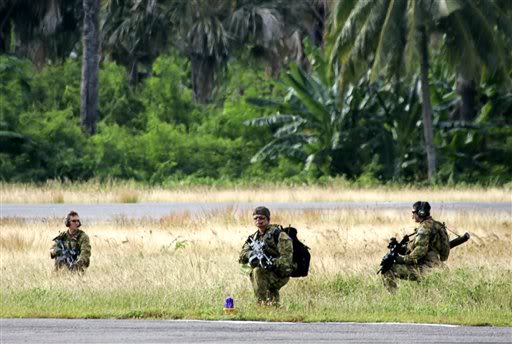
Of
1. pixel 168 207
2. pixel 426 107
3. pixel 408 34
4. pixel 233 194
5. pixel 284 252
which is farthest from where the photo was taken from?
pixel 426 107

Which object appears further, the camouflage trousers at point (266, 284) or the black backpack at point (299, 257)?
the camouflage trousers at point (266, 284)

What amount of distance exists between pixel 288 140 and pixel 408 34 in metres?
8.86

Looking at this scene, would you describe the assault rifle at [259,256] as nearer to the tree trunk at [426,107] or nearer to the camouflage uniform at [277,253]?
the camouflage uniform at [277,253]

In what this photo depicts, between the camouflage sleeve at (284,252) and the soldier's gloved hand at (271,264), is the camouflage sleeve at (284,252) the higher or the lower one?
the higher one

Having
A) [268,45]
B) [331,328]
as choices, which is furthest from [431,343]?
[268,45]

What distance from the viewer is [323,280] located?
16953 mm

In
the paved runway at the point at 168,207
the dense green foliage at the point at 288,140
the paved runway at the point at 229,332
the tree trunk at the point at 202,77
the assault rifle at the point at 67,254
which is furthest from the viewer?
the tree trunk at the point at 202,77

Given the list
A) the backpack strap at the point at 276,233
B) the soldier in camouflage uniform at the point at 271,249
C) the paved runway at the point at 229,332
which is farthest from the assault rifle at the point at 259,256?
the paved runway at the point at 229,332

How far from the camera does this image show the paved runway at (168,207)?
30094 millimetres

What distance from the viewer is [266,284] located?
14508 millimetres

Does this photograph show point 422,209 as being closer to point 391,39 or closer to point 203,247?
point 203,247

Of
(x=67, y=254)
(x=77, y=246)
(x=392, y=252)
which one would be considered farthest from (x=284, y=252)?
(x=67, y=254)

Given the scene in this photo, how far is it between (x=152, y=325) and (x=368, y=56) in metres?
26.6

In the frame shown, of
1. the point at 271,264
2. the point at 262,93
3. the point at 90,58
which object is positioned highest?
the point at 90,58
